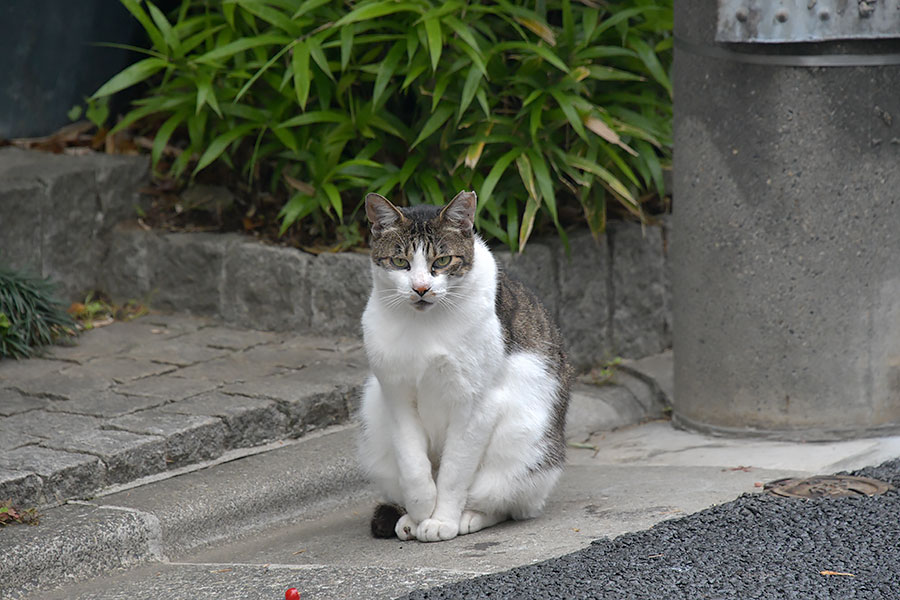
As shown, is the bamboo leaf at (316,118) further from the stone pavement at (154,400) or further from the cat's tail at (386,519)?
the cat's tail at (386,519)

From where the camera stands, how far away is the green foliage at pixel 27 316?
511 cm

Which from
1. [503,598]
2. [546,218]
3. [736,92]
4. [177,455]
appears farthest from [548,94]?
[503,598]

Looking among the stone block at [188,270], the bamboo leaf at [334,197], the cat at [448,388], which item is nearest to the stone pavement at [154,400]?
the stone block at [188,270]

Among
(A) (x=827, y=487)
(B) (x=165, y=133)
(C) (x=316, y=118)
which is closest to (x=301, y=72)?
(C) (x=316, y=118)

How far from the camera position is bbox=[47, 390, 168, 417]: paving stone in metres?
4.44

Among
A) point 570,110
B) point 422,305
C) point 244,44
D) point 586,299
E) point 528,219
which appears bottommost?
point 586,299

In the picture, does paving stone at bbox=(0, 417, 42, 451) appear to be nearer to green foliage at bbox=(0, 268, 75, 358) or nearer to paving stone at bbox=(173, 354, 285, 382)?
paving stone at bbox=(173, 354, 285, 382)

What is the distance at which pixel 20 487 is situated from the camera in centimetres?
374

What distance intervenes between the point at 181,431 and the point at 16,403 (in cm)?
76

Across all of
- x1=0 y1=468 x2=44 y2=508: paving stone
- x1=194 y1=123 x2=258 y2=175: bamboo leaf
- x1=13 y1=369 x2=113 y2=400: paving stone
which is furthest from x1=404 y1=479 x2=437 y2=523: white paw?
x1=194 y1=123 x2=258 y2=175: bamboo leaf

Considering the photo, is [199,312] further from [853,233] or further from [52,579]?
[853,233]

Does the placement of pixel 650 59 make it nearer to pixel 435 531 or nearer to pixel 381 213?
pixel 381 213

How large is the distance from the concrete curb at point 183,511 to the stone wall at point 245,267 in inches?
39.0

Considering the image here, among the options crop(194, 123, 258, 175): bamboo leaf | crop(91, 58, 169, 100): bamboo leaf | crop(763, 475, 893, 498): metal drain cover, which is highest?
crop(91, 58, 169, 100): bamboo leaf
